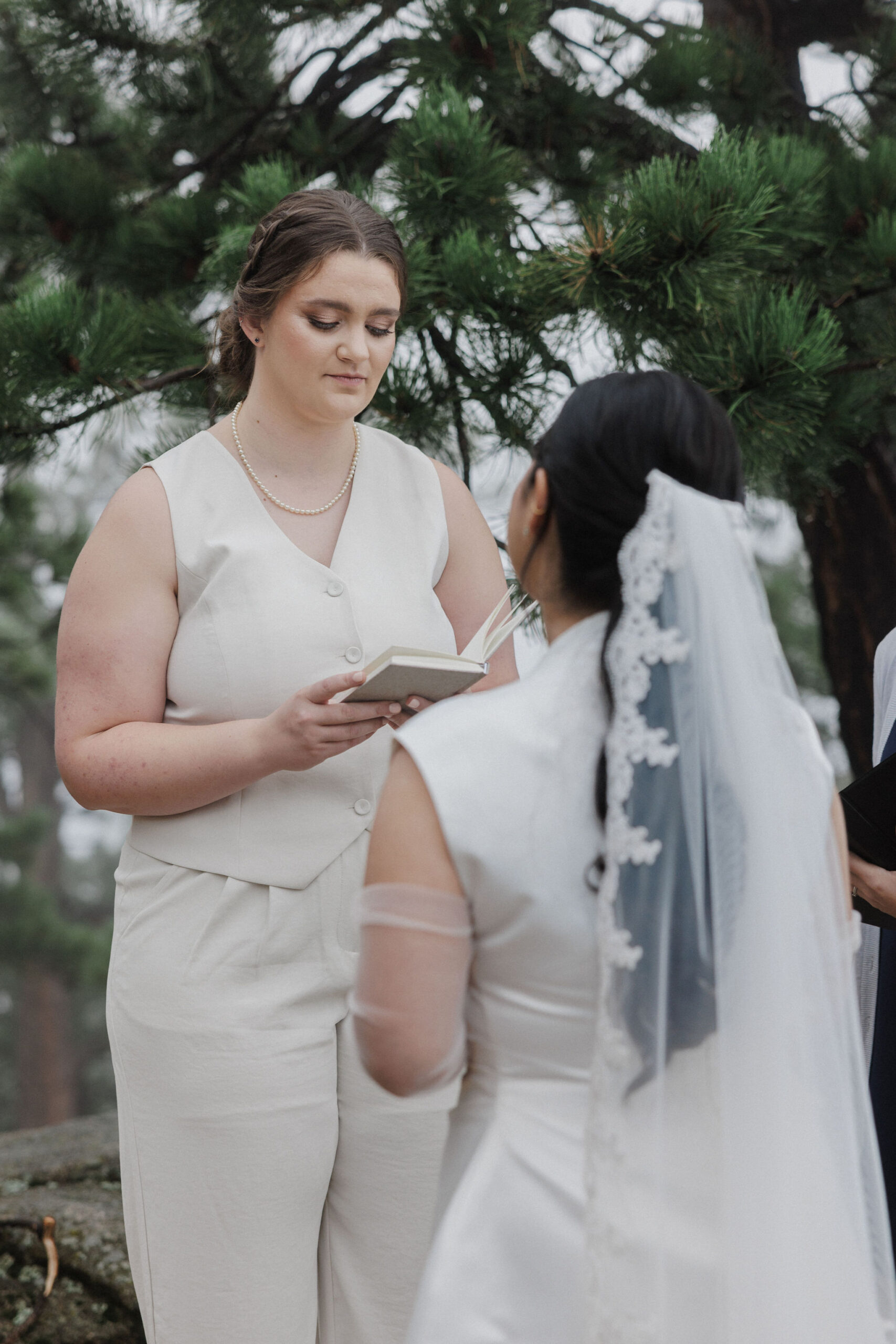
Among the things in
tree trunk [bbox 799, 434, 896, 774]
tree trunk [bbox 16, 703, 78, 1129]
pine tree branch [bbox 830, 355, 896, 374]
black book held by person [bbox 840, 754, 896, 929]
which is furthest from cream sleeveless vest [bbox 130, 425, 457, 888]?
tree trunk [bbox 16, 703, 78, 1129]

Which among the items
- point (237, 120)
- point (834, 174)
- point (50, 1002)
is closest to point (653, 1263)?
point (834, 174)

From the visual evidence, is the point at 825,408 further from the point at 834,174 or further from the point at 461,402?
the point at 461,402

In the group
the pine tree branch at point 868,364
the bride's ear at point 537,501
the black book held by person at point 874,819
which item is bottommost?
the black book held by person at point 874,819

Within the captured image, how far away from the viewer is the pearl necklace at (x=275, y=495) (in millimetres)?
1954

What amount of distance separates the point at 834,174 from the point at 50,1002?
35.7 feet

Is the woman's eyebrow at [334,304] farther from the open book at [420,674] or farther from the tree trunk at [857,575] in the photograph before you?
the tree trunk at [857,575]

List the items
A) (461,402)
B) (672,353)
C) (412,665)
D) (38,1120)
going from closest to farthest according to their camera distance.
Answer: (412,665) < (672,353) < (461,402) < (38,1120)

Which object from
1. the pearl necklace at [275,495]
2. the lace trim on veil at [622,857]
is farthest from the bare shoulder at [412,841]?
the pearl necklace at [275,495]

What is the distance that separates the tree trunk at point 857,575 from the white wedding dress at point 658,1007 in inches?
84.2

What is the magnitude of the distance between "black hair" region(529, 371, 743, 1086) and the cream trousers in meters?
0.54

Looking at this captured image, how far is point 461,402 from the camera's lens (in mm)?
2617

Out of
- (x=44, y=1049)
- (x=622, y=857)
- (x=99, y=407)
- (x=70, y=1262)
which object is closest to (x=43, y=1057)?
(x=44, y=1049)

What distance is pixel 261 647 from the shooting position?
181cm

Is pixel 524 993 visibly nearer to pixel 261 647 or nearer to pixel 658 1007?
pixel 658 1007
